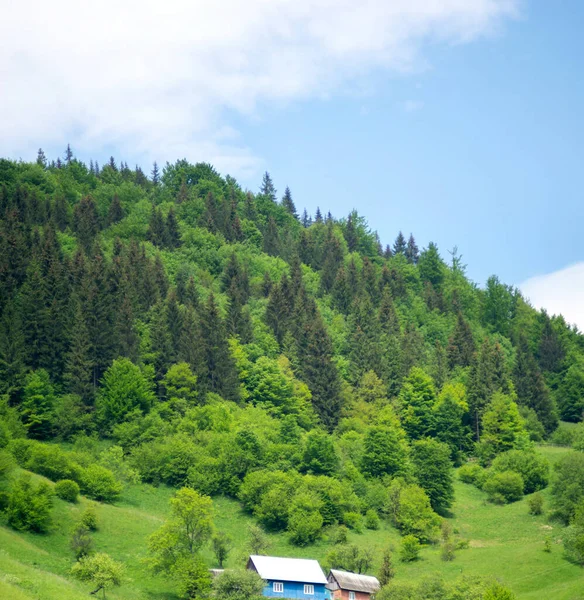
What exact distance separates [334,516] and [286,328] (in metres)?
55.6

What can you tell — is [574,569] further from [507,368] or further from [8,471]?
[507,368]

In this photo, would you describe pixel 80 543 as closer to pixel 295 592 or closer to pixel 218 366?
pixel 295 592

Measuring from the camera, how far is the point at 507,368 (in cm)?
15450

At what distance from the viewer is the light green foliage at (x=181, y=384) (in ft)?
406

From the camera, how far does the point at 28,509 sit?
79.6 meters

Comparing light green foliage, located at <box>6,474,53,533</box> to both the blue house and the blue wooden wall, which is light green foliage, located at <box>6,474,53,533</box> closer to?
the blue house

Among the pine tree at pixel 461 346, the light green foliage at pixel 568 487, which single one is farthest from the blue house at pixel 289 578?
the pine tree at pixel 461 346

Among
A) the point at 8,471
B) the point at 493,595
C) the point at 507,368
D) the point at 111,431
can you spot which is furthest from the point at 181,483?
the point at 507,368

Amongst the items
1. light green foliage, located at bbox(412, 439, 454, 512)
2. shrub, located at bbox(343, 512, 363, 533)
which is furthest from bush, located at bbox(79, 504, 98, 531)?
light green foliage, located at bbox(412, 439, 454, 512)

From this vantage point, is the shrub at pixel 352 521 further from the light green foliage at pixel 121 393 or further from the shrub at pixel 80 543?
the shrub at pixel 80 543

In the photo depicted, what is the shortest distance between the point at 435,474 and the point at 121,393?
3935cm

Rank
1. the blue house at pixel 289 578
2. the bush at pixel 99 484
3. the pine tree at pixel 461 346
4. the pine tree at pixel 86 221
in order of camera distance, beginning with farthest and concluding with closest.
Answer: the pine tree at pixel 86 221 < the pine tree at pixel 461 346 < the bush at pixel 99 484 < the blue house at pixel 289 578

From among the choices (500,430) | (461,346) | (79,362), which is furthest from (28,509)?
(461,346)

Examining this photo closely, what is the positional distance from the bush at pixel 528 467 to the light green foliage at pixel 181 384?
40.2 m
